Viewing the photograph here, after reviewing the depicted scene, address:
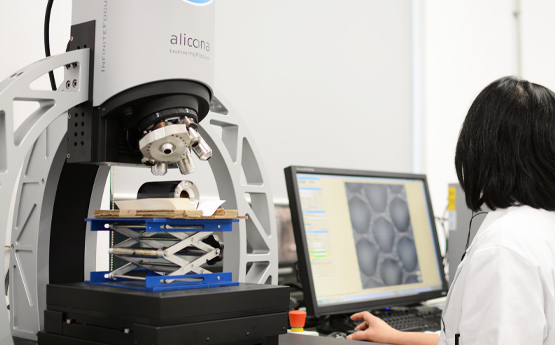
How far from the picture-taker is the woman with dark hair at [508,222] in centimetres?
82

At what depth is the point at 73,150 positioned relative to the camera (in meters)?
0.83

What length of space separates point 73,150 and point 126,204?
11cm

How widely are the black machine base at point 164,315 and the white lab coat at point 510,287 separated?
298mm

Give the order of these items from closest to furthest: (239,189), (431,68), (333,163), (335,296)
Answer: (239,189) < (335,296) < (333,163) < (431,68)

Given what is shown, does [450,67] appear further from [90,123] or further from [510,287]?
[90,123]

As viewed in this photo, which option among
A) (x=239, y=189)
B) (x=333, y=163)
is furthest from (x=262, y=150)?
→ (x=239, y=189)

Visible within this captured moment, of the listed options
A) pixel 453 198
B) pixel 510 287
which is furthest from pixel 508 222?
pixel 453 198

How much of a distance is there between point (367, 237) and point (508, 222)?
0.79 metres

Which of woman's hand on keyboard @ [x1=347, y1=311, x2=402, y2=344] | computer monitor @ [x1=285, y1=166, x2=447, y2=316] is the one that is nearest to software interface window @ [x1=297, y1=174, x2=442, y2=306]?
computer monitor @ [x1=285, y1=166, x2=447, y2=316]

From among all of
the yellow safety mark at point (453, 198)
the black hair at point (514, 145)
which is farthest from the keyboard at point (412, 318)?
the black hair at point (514, 145)

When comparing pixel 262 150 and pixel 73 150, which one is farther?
pixel 262 150

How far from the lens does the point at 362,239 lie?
65.0 inches

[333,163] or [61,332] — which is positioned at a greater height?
[333,163]

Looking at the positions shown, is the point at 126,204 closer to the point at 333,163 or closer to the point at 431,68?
the point at 333,163
